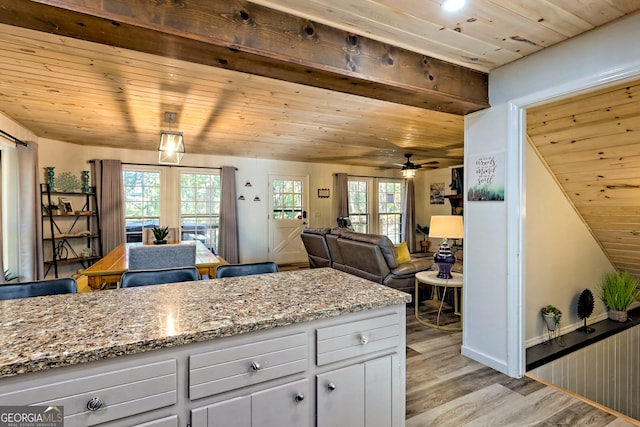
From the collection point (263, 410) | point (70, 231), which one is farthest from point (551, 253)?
point (70, 231)

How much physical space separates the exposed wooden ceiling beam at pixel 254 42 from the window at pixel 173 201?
4.82 m

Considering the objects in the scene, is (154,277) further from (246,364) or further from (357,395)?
(357,395)

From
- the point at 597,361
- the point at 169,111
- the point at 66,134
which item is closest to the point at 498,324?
the point at 597,361

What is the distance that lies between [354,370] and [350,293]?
0.34 meters

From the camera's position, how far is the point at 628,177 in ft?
8.97

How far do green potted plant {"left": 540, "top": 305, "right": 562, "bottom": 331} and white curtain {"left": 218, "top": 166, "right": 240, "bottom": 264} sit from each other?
5.09 meters

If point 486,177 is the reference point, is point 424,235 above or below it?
below

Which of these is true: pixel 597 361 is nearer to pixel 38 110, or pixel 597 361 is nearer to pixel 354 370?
pixel 354 370

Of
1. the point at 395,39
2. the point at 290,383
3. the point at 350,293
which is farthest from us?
the point at 395,39

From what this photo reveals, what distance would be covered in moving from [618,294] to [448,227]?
2.04 meters

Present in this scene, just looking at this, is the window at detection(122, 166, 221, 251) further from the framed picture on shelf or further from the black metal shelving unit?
the framed picture on shelf

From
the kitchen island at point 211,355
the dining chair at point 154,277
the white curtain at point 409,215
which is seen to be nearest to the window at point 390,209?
the white curtain at point 409,215

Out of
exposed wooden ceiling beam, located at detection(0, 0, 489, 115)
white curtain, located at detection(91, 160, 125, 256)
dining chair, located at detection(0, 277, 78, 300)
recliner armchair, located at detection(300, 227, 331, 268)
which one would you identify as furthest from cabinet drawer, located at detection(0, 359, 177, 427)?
white curtain, located at detection(91, 160, 125, 256)

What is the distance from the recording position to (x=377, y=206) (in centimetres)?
814
